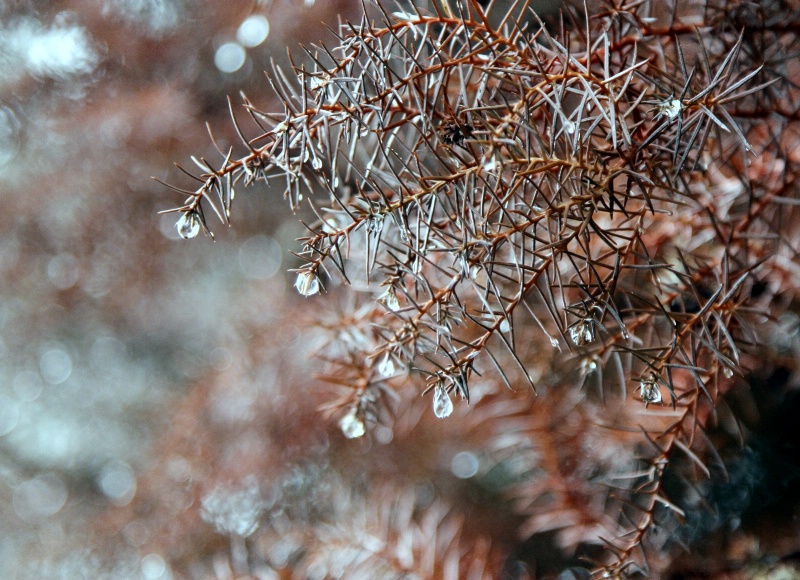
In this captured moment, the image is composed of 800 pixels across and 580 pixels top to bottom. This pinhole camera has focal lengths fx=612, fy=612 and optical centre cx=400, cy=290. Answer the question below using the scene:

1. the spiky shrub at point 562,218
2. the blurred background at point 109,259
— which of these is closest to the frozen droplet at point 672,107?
the spiky shrub at point 562,218

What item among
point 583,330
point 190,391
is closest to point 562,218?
point 583,330

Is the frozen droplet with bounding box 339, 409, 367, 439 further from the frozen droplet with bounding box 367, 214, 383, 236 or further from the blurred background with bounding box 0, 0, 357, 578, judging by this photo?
the blurred background with bounding box 0, 0, 357, 578

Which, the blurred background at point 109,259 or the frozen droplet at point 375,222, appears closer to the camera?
the frozen droplet at point 375,222

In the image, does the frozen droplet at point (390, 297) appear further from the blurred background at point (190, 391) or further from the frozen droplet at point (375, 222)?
the blurred background at point (190, 391)

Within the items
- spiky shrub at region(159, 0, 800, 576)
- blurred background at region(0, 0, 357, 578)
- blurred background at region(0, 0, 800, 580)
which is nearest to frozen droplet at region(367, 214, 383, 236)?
spiky shrub at region(159, 0, 800, 576)

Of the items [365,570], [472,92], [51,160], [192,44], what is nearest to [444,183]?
[472,92]

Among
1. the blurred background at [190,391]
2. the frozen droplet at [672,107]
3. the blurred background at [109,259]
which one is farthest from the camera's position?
the blurred background at [109,259]
